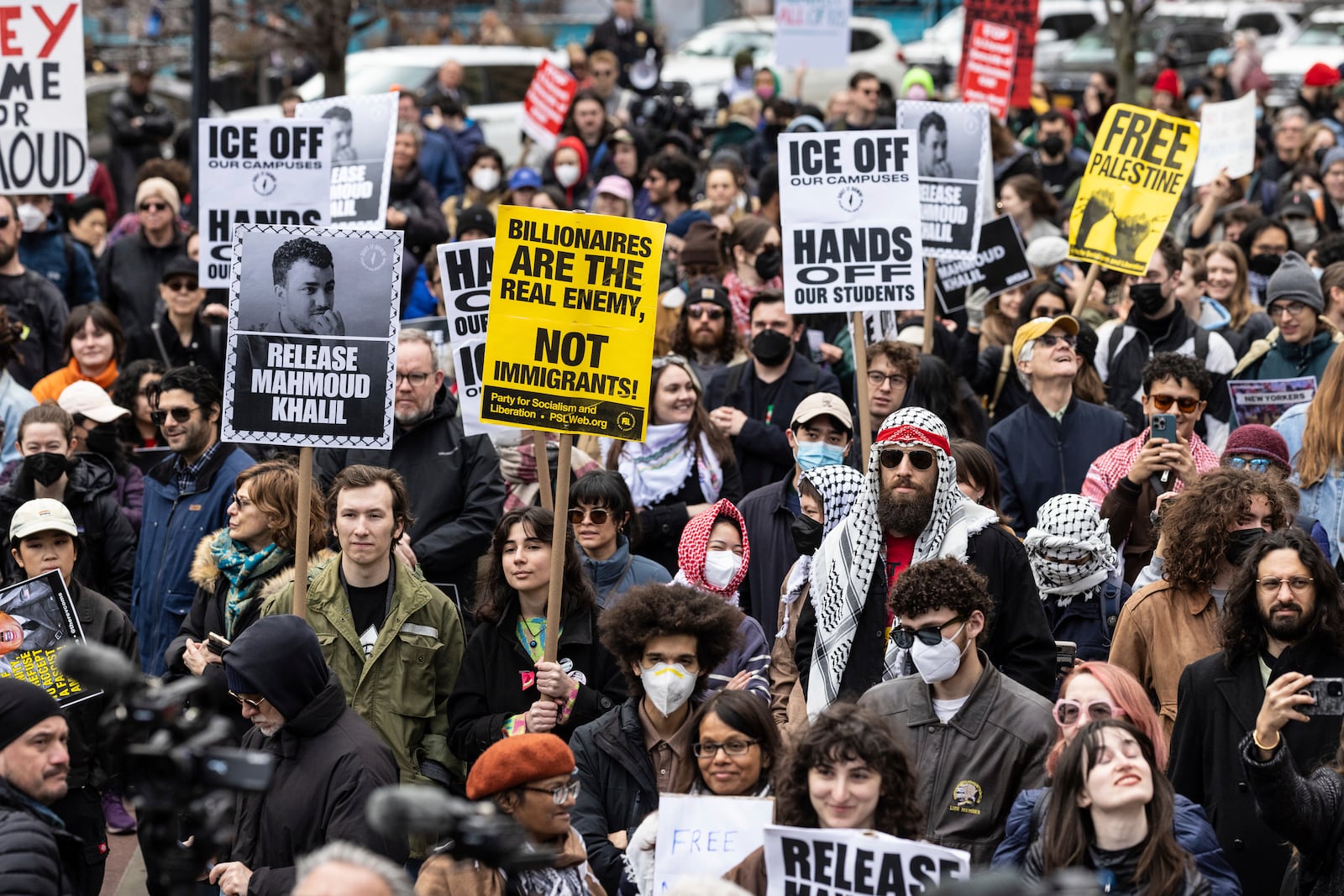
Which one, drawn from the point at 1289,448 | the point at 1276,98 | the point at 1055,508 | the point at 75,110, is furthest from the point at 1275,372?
the point at 1276,98

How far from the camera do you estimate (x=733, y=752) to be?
18.1ft

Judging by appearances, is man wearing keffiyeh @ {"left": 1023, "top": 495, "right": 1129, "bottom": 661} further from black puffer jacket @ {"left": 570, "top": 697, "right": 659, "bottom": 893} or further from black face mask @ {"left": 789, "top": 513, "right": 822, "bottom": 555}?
black puffer jacket @ {"left": 570, "top": 697, "right": 659, "bottom": 893}

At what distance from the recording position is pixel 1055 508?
706 cm

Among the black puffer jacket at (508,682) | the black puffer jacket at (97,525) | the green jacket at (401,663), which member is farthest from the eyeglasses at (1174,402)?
the black puffer jacket at (97,525)

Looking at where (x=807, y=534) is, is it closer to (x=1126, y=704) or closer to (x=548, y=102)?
(x=1126, y=704)

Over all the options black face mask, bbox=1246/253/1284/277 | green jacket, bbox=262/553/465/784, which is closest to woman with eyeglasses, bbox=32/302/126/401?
green jacket, bbox=262/553/465/784

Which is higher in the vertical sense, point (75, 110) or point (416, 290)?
point (75, 110)

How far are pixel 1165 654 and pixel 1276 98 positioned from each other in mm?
20133

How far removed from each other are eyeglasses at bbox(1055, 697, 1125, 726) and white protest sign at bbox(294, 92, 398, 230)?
6.13 metres

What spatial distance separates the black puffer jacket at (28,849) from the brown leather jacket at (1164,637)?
3.51 meters

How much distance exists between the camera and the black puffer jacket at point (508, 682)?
6.68m

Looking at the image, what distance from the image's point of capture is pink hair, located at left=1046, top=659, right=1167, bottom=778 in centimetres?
537

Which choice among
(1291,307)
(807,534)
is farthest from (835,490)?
(1291,307)

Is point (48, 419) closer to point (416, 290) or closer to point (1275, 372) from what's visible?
point (416, 290)
